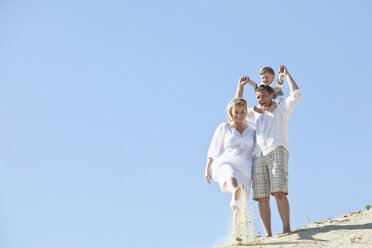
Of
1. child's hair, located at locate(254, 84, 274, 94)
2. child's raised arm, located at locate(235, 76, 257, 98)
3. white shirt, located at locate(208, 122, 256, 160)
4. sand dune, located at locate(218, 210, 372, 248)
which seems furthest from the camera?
child's raised arm, located at locate(235, 76, 257, 98)

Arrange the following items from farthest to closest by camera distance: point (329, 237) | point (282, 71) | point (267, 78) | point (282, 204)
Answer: point (267, 78) < point (282, 71) < point (282, 204) < point (329, 237)

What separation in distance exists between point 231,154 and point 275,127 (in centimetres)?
78

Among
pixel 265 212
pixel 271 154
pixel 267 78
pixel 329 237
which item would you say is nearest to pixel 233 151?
Answer: pixel 271 154

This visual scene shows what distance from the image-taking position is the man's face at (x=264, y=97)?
343 inches

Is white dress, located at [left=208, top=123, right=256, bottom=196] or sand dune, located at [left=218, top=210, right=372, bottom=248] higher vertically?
white dress, located at [left=208, top=123, right=256, bottom=196]

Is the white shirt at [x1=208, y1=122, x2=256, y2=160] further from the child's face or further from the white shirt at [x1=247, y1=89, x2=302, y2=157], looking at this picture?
Result: the child's face

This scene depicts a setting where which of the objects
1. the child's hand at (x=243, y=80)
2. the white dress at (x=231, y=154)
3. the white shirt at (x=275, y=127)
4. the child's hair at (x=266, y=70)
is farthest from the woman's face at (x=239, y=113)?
the child's hair at (x=266, y=70)

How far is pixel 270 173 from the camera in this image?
8.41 metres

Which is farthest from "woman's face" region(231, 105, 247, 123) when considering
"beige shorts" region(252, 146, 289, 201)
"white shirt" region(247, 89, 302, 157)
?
"beige shorts" region(252, 146, 289, 201)

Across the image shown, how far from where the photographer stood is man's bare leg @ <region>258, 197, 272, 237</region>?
8.48 metres

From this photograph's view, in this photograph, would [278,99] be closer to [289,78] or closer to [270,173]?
[289,78]

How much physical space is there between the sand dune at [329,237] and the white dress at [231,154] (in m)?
0.84

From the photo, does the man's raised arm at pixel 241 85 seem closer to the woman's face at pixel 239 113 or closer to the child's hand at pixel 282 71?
the woman's face at pixel 239 113

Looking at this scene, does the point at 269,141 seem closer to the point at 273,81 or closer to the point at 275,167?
the point at 275,167
